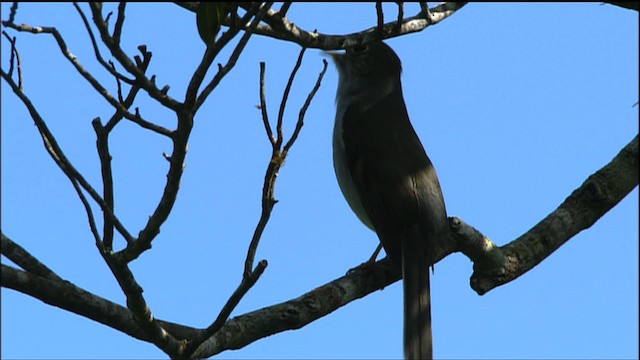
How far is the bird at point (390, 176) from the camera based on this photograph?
5332mm

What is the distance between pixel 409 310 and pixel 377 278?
272mm

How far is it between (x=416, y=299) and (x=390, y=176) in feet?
3.36

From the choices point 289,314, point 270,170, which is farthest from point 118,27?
point 289,314

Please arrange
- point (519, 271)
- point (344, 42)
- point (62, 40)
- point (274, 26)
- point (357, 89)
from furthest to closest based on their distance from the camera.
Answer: point (357, 89) < point (519, 271) < point (344, 42) < point (274, 26) < point (62, 40)

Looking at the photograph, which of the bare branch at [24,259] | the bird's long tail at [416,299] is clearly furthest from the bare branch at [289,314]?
the bare branch at [24,259]

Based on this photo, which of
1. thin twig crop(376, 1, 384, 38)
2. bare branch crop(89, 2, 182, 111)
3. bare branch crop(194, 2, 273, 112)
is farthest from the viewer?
thin twig crop(376, 1, 384, 38)

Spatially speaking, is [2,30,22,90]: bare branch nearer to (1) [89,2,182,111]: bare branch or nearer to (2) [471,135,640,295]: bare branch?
(1) [89,2,182,111]: bare branch

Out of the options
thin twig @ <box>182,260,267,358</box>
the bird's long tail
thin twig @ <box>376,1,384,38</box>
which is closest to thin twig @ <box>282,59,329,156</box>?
thin twig @ <box>376,1,384,38</box>

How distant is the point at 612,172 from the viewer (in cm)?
536

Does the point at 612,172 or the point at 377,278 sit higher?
the point at 612,172

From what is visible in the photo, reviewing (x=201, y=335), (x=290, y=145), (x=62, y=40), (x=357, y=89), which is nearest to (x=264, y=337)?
(x=201, y=335)

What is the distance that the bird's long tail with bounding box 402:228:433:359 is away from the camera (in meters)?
5.08

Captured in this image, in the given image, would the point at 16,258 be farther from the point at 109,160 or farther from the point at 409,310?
the point at 409,310

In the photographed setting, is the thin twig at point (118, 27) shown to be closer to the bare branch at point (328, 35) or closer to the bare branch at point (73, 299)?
the bare branch at point (328, 35)
